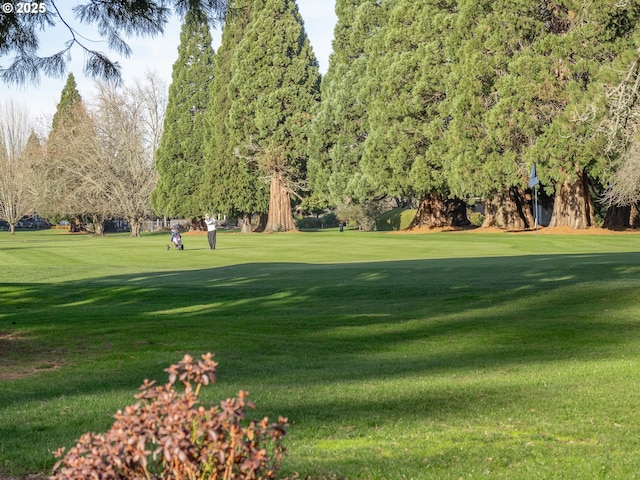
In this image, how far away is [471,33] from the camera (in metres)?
51.2

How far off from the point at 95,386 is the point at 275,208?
63441 millimetres

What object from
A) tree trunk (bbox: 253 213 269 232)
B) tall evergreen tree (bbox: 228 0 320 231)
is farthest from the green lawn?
tree trunk (bbox: 253 213 269 232)

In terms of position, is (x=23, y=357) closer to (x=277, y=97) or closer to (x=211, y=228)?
(x=211, y=228)

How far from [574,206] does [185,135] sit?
43129 mm

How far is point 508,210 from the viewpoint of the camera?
55688 millimetres

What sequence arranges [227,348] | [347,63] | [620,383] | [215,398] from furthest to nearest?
[347,63] < [227,348] < [620,383] < [215,398]

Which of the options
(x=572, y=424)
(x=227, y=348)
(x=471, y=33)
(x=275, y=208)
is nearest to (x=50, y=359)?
(x=227, y=348)

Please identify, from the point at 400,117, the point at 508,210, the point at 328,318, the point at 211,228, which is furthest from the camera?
the point at 400,117

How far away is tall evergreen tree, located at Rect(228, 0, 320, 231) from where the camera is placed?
70812 mm

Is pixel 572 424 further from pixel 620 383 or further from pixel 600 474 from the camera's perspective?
pixel 620 383

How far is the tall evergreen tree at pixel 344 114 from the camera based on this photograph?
6272 centimetres

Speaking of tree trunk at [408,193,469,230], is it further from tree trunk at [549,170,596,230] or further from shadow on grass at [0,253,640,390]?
shadow on grass at [0,253,640,390]

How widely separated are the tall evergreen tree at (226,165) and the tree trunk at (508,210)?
24.3m

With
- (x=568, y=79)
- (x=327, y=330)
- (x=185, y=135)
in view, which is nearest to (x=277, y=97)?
(x=185, y=135)
